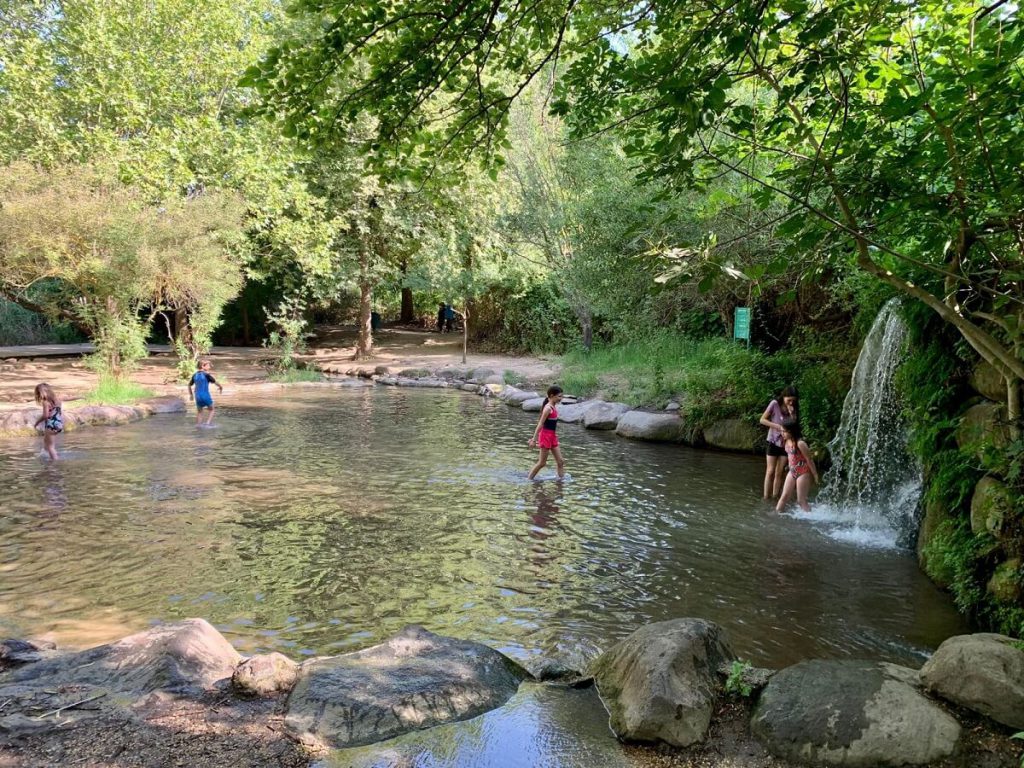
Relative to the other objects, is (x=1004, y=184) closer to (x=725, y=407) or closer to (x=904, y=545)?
Answer: (x=904, y=545)

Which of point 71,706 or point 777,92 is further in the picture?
point 777,92

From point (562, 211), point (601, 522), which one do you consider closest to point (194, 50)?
point (562, 211)

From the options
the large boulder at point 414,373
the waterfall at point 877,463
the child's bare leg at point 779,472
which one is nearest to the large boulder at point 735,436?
the child's bare leg at point 779,472

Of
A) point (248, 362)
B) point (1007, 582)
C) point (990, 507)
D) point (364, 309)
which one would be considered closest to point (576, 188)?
point (364, 309)

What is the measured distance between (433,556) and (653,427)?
7.93m

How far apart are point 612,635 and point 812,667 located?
5.70 feet

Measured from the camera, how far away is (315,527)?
8.00 meters

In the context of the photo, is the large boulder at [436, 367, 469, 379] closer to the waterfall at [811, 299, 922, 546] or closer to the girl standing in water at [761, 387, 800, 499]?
the girl standing in water at [761, 387, 800, 499]

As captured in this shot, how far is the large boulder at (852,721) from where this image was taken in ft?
11.2

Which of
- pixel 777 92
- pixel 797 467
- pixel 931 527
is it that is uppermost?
pixel 777 92

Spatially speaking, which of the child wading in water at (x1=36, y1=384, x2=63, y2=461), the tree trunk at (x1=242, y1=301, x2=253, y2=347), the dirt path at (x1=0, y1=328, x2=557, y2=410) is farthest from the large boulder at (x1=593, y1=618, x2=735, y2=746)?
the tree trunk at (x1=242, y1=301, x2=253, y2=347)

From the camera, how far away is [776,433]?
9273 mm

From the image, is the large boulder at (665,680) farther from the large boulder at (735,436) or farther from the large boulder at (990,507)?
the large boulder at (735,436)

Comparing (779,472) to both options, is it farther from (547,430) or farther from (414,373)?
(414,373)
